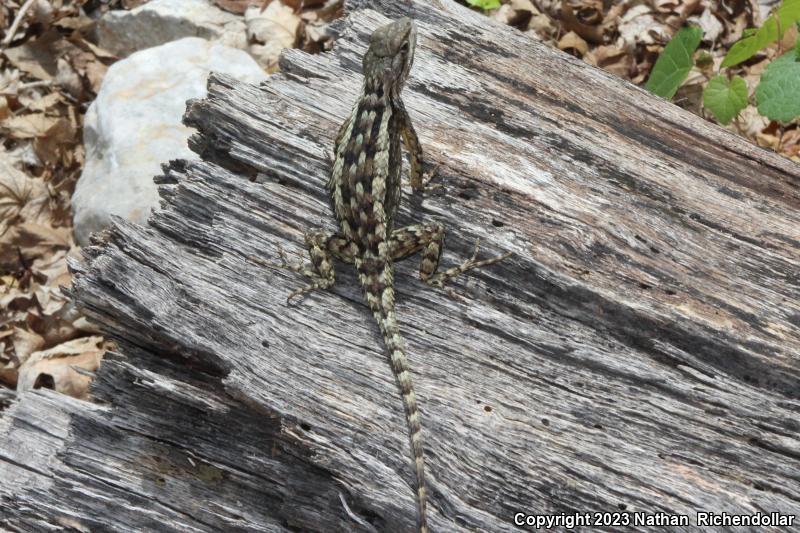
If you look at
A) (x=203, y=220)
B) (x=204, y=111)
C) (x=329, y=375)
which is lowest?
(x=329, y=375)

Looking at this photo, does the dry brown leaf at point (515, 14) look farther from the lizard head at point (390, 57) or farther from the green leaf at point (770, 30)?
the lizard head at point (390, 57)

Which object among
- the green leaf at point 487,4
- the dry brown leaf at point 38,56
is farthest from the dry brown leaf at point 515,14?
the dry brown leaf at point 38,56

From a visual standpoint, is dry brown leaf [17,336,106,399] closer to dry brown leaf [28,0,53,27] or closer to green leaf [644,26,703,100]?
dry brown leaf [28,0,53,27]

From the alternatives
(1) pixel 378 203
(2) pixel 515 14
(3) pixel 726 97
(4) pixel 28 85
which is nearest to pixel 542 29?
(2) pixel 515 14

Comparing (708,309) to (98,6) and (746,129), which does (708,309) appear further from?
(98,6)

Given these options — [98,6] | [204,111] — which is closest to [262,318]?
[204,111]
